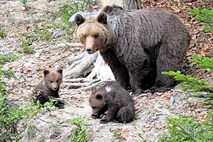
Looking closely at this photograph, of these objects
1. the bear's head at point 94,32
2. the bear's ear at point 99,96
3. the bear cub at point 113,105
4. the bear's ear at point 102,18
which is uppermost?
the bear's ear at point 102,18

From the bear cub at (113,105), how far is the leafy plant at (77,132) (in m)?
0.45

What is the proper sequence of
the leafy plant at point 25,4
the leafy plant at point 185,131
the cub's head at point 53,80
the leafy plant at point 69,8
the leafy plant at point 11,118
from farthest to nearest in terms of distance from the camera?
the leafy plant at point 25,4, the leafy plant at point 69,8, the cub's head at point 53,80, the leafy plant at point 11,118, the leafy plant at point 185,131

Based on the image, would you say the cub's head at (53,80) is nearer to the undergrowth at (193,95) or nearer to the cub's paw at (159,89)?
the cub's paw at (159,89)

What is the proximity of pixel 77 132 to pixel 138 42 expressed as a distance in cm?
Answer: 213

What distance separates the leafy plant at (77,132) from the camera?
723 centimetres

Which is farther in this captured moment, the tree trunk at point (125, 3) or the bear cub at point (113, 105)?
the tree trunk at point (125, 3)

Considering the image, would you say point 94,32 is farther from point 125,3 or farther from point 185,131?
point 185,131

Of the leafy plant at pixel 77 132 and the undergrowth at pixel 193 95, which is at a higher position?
the undergrowth at pixel 193 95

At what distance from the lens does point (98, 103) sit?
25.6ft

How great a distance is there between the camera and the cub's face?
8.45 meters

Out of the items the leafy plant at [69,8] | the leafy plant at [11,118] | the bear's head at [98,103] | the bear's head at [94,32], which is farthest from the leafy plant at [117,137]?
the leafy plant at [69,8]

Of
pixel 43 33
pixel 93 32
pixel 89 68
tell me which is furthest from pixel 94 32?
pixel 43 33

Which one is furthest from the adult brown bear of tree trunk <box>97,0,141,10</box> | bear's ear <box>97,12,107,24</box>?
tree trunk <box>97,0,141,10</box>

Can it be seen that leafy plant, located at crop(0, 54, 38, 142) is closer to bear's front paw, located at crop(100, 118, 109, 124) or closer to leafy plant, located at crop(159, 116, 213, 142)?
bear's front paw, located at crop(100, 118, 109, 124)
